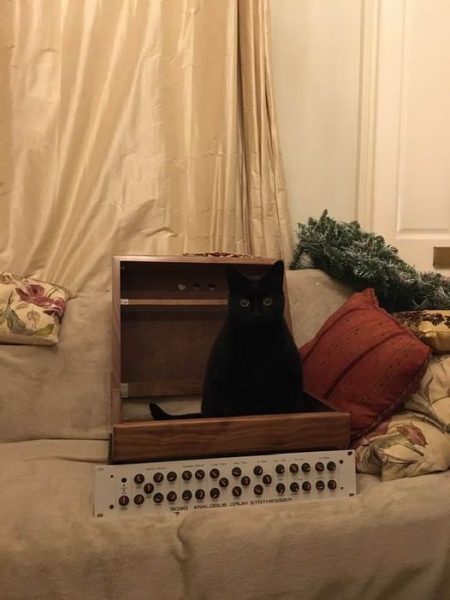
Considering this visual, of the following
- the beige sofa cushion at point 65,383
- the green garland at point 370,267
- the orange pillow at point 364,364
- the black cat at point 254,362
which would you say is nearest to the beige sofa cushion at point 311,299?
the green garland at point 370,267

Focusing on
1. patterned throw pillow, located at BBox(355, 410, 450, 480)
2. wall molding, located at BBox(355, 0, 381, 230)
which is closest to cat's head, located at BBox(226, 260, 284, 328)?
patterned throw pillow, located at BBox(355, 410, 450, 480)

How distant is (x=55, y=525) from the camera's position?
3.01ft

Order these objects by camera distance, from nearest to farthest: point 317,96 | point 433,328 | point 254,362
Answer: point 254,362 < point 433,328 < point 317,96

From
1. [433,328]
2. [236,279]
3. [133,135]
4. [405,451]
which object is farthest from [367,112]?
[405,451]

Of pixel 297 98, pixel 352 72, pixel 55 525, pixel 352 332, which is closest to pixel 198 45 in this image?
pixel 297 98

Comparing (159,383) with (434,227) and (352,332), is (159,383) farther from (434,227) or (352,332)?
(434,227)

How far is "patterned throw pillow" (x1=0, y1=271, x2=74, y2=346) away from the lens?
1410 mm

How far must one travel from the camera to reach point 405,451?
1078mm

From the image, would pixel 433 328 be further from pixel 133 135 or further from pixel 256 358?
pixel 133 135

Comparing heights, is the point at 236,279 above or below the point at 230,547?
above

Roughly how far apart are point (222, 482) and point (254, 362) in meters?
0.29

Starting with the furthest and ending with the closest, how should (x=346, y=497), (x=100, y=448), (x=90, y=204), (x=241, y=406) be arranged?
(x=90, y=204) → (x=100, y=448) → (x=241, y=406) → (x=346, y=497)

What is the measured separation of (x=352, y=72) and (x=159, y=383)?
1.33m

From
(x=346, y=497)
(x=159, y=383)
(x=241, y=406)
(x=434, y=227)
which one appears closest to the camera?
(x=346, y=497)
